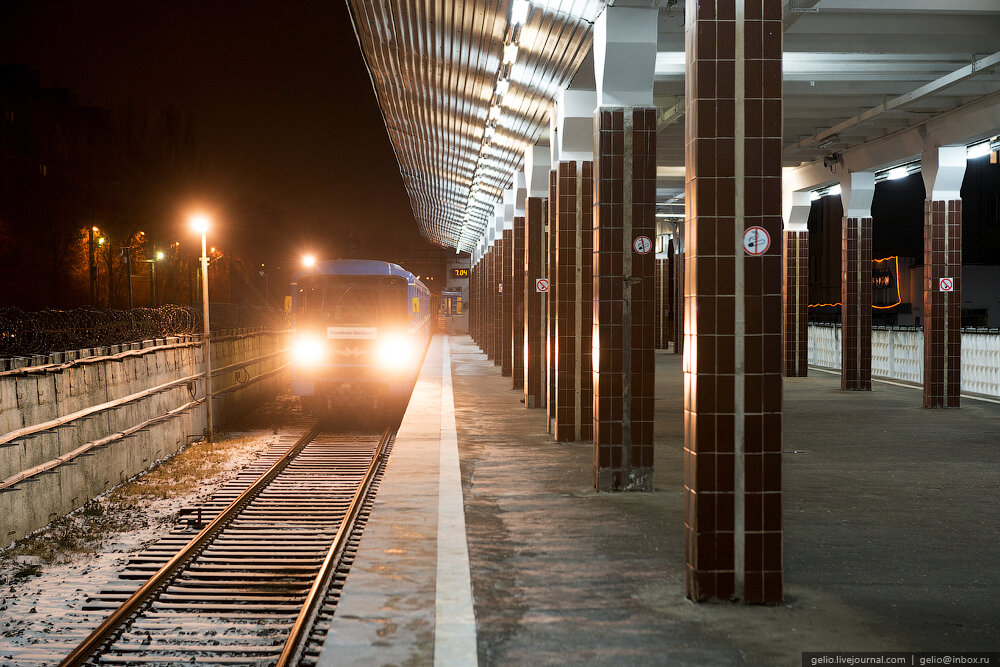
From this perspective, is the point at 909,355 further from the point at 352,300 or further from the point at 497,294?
the point at 352,300

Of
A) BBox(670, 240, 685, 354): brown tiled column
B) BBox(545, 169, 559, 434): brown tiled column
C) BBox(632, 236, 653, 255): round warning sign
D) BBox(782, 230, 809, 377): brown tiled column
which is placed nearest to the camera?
BBox(632, 236, 653, 255): round warning sign

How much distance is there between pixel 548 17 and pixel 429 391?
11.6 m

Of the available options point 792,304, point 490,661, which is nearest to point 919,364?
point 792,304

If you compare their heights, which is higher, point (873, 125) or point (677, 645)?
point (873, 125)

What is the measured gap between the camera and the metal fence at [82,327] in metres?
12.2

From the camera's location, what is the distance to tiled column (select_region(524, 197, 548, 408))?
691 inches

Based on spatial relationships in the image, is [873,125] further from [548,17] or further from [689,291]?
[689,291]

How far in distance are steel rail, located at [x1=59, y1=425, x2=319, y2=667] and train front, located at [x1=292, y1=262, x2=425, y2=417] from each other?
450 centimetres

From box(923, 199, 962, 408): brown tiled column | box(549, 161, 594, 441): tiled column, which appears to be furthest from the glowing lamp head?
box(923, 199, 962, 408): brown tiled column

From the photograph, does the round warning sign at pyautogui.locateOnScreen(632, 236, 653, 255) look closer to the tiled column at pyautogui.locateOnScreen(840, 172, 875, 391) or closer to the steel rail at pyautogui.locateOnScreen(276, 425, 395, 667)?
the steel rail at pyautogui.locateOnScreen(276, 425, 395, 667)

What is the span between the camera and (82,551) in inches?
366

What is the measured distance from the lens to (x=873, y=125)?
1944 cm

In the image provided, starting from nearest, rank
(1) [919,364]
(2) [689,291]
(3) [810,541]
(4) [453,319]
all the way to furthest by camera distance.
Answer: (2) [689,291] → (3) [810,541] → (1) [919,364] → (4) [453,319]

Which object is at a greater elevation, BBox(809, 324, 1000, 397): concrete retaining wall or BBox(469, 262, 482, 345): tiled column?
BBox(469, 262, 482, 345): tiled column
